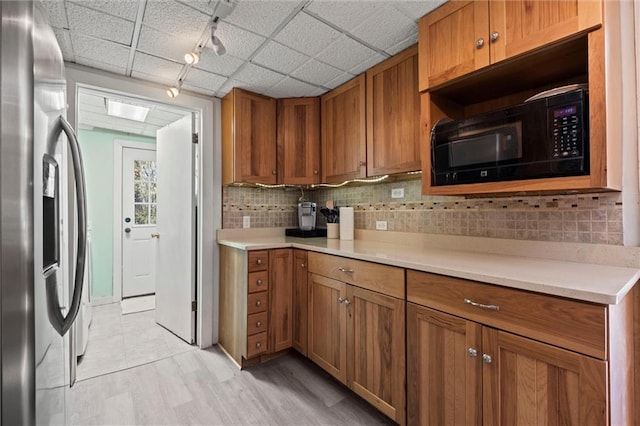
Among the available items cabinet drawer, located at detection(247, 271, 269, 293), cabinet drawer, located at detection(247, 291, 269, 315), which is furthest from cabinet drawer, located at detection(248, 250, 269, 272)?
cabinet drawer, located at detection(247, 291, 269, 315)

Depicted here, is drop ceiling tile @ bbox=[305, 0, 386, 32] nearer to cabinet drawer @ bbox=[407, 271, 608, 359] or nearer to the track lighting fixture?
the track lighting fixture

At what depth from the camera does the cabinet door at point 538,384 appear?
89 centimetres

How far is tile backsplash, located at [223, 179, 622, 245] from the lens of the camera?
1366mm

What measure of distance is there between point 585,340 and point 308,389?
1577 millimetres

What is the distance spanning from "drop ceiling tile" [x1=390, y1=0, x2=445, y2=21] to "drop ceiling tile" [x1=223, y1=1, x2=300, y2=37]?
1.75 feet

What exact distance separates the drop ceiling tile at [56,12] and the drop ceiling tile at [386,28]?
1512 mm

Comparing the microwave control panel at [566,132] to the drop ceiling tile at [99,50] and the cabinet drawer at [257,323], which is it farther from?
the drop ceiling tile at [99,50]

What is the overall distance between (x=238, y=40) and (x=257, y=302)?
176 cm

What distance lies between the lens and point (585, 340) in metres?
0.90

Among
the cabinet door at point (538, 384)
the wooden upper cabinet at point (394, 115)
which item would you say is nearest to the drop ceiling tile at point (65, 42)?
the wooden upper cabinet at point (394, 115)

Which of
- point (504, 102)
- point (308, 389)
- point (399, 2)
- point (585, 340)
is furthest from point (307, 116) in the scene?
point (585, 340)

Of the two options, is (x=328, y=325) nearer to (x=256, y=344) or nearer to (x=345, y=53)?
(x=256, y=344)

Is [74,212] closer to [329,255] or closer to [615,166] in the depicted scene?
[329,255]

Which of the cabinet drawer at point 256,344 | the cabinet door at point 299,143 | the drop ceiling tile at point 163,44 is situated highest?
the drop ceiling tile at point 163,44
